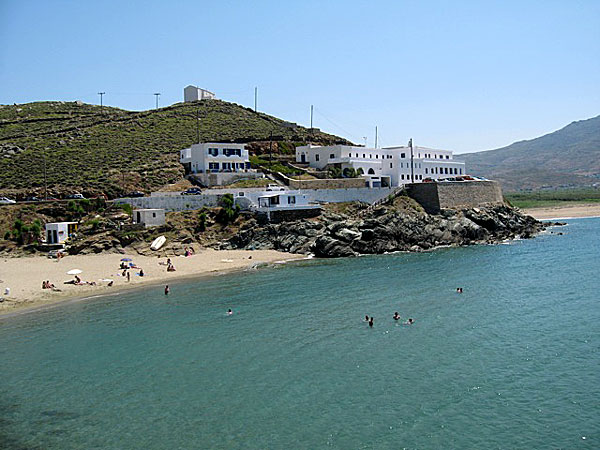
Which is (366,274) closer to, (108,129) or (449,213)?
(449,213)

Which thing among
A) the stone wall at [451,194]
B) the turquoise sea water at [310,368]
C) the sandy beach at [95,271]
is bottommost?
the turquoise sea water at [310,368]

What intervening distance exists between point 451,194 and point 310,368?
51966mm

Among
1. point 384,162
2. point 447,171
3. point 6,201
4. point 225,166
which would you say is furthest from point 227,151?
point 447,171

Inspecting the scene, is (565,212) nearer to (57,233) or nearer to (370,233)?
(370,233)

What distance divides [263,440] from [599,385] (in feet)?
46.9

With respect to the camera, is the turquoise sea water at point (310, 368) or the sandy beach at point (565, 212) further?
the sandy beach at point (565, 212)

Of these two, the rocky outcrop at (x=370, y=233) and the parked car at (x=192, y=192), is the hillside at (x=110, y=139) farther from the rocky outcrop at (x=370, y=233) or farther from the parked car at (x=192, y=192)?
the rocky outcrop at (x=370, y=233)

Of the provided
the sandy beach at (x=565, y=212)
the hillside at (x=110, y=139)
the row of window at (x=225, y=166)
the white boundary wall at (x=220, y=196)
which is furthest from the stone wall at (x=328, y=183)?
the sandy beach at (x=565, y=212)

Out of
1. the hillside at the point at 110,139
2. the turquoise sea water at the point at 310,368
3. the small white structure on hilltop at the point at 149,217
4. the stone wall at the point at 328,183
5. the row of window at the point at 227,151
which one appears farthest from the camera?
the row of window at the point at 227,151

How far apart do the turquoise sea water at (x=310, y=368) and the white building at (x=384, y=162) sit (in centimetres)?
3575

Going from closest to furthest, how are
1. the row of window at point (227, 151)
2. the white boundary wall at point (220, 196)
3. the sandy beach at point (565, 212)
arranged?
1. the white boundary wall at point (220, 196)
2. the row of window at point (227, 151)
3. the sandy beach at point (565, 212)

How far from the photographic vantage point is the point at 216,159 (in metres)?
75.8

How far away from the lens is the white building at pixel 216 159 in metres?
75.8

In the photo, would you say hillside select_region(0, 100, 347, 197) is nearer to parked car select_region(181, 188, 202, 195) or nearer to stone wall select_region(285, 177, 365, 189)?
parked car select_region(181, 188, 202, 195)
